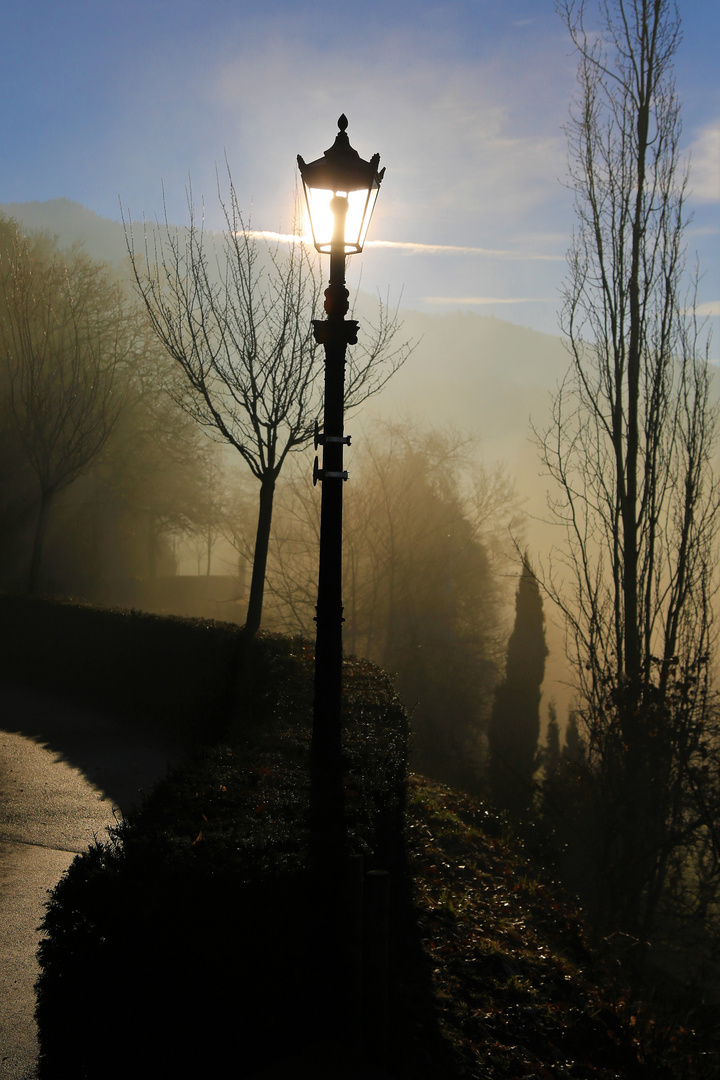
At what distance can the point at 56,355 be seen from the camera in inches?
796

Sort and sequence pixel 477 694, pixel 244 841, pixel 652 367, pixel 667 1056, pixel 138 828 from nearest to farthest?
pixel 244 841, pixel 138 828, pixel 667 1056, pixel 652 367, pixel 477 694

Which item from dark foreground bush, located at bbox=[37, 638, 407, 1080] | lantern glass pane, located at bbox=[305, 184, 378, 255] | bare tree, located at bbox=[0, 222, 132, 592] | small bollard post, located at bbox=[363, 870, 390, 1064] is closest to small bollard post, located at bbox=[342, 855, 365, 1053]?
small bollard post, located at bbox=[363, 870, 390, 1064]

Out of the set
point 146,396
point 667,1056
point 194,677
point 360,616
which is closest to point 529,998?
point 667,1056

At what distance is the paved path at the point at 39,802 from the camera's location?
371cm

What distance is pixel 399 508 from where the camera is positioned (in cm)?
2880

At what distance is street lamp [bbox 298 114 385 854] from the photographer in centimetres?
470

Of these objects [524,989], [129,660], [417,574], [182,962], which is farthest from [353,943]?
[417,574]

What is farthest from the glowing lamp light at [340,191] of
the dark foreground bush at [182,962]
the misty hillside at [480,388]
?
the misty hillside at [480,388]

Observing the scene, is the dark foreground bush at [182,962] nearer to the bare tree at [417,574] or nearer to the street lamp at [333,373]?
the street lamp at [333,373]

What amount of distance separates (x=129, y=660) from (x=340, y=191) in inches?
296

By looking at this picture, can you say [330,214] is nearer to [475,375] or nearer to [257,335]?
[257,335]

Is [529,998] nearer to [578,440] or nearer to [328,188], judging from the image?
[328,188]

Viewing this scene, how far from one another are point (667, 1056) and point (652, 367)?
8729 millimetres

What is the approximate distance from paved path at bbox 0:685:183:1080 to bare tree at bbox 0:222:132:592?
651 cm
